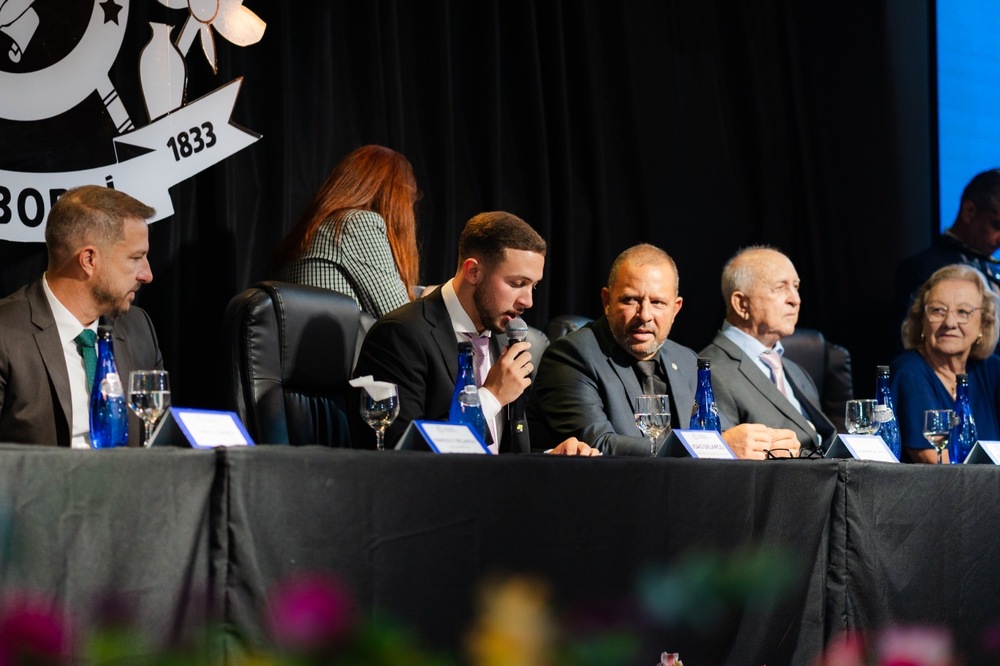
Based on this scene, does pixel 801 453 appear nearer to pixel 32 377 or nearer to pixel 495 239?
pixel 495 239

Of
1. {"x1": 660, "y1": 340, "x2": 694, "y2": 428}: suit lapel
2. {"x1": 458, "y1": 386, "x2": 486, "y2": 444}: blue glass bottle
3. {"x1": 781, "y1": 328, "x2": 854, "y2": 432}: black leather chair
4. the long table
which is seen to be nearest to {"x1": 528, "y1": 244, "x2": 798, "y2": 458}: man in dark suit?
{"x1": 660, "y1": 340, "x2": 694, "y2": 428}: suit lapel

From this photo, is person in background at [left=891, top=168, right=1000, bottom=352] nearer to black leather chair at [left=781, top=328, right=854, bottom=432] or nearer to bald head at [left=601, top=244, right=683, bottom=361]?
black leather chair at [left=781, top=328, right=854, bottom=432]

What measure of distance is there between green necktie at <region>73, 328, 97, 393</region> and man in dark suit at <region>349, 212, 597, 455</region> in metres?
0.65

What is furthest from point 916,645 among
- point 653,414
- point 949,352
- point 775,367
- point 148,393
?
point 949,352

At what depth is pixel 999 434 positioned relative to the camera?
4191mm

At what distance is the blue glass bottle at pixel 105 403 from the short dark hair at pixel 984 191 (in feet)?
13.7

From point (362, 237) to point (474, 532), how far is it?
1.99 metres

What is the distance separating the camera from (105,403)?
7.01 ft

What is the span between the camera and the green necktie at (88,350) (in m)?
2.75

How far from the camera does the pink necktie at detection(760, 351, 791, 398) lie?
152 inches

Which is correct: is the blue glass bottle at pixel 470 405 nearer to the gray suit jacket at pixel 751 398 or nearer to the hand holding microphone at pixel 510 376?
the hand holding microphone at pixel 510 376

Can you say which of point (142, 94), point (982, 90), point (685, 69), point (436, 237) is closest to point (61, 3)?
point (142, 94)

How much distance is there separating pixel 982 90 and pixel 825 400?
1.77m

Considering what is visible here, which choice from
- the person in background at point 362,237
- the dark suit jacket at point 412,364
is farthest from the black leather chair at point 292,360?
the person in background at point 362,237
